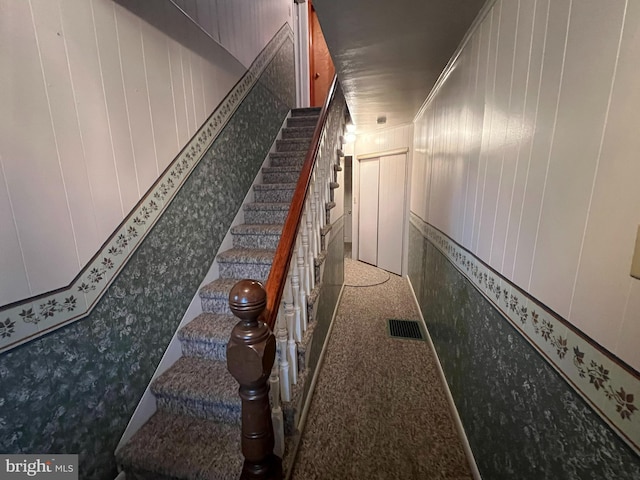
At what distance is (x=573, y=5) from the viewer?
68 centimetres

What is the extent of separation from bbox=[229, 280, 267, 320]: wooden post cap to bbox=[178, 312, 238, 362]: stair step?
86 cm

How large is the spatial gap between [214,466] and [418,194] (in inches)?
113

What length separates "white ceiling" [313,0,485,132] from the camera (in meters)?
1.23

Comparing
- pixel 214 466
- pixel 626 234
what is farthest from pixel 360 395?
pixel 626 234

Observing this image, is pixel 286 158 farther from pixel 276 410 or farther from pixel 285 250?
pixel 276 410

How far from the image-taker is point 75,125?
1015 mm

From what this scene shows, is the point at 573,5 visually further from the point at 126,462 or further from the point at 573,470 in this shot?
the point at 126,462

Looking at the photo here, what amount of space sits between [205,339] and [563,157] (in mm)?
1737

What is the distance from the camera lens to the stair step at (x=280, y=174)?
2520 mm

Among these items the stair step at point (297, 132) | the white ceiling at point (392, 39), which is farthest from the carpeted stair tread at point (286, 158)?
the white ceiling at point (392, 39)

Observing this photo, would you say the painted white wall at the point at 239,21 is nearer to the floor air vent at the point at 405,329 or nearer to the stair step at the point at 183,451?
the stair step at the point at 183,451

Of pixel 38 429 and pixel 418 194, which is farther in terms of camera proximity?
pixel 418 194

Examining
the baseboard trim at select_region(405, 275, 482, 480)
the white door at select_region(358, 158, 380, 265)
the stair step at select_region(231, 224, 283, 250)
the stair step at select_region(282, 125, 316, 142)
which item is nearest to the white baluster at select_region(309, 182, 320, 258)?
the stair step at select_region(231, 224, 283, 250)

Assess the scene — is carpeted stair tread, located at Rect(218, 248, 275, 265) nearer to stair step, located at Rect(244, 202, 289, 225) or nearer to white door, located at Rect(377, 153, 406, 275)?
stair step, located at Rect(244, 202, 289, 225)
